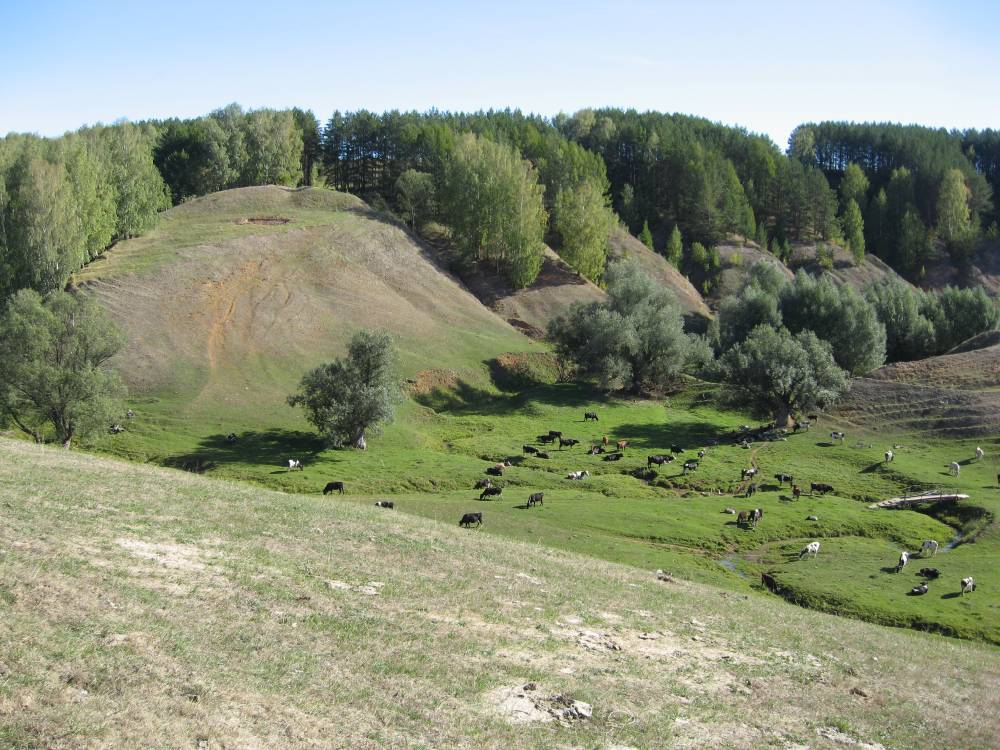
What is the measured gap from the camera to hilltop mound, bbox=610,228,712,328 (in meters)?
152

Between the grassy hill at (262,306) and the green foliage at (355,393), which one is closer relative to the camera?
the green foliage at (355,393)

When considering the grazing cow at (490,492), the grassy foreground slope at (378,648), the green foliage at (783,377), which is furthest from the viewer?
the green foliage at (783,377)

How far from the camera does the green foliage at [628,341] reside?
103 meters

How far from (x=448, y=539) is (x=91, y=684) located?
22968mm

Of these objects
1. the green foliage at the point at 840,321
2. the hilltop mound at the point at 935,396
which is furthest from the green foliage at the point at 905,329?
the hilltop mound at the point at 935,396

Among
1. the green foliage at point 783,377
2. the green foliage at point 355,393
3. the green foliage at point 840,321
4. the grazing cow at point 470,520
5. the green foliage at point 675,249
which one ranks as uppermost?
the green foliage at point 675,249

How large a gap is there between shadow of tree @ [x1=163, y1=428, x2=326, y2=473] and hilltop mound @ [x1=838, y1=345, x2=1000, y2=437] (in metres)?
55.8

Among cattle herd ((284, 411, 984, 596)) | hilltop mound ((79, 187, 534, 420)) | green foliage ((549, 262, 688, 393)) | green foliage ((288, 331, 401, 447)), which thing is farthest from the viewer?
green foliage ((549, 262, 688, 393))

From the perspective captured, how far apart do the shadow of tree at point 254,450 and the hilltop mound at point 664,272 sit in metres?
86.9

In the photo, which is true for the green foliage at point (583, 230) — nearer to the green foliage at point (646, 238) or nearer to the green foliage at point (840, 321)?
the green foliage at point (646, 238)

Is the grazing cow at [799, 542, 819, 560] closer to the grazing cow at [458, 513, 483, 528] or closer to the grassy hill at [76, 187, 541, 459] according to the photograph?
the grazing cow at [458, 513, 483, 528]

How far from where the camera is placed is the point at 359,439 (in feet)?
250

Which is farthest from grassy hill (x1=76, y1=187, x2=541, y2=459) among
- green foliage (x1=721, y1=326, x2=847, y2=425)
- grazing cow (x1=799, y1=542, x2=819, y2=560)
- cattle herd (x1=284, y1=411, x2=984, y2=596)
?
grazing cow (x1=799, y1=542, x2=819, y2=560)

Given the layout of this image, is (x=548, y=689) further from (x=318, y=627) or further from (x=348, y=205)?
(x=348, y=205)
